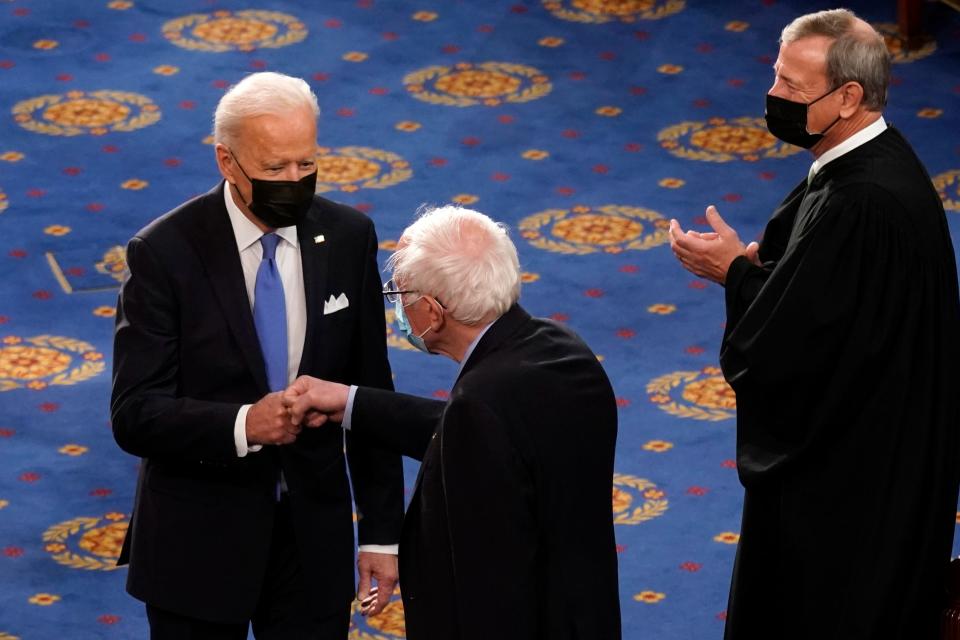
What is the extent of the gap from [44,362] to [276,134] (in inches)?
137

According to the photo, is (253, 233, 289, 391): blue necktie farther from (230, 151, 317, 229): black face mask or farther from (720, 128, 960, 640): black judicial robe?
(720, 128, 960, 640): black judicial robe


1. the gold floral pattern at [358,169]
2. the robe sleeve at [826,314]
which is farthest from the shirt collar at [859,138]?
the gold floral pattern at [358,169]

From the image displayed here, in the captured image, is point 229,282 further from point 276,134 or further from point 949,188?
point 949,188

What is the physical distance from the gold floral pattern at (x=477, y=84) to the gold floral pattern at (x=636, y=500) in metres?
3.50

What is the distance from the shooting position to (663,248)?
764cm

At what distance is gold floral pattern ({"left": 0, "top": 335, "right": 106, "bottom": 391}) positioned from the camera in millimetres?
6609

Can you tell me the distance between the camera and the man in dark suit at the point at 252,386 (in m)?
3.52

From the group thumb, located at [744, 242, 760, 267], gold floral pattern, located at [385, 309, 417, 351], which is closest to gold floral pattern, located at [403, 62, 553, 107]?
gold floral pattern, located at [385, 309, 417, 351]

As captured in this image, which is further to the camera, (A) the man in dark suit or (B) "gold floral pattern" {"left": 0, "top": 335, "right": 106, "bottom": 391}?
(B) "gold floral pattern" {"left": 0, "top": 335, "right": 106, "bottom": 391}

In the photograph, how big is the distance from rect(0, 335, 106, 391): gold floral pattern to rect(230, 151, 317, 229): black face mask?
325 centimetres

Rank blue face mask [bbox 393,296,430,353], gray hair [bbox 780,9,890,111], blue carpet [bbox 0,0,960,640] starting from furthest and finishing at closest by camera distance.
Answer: blue carpet [bbox 0,0,960,640] → gray hair [bbox 780,9,890,111] → blue face mask [bbox 393,296,430,353]

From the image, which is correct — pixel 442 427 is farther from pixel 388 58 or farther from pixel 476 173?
pixel 388 58

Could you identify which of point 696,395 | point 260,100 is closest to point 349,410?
point 260,100

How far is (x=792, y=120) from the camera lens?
4.11m
